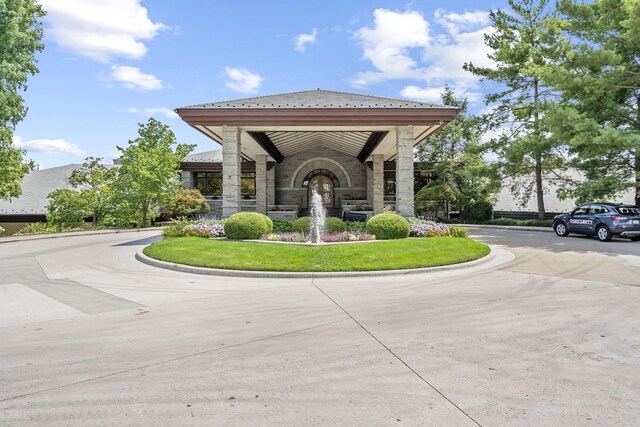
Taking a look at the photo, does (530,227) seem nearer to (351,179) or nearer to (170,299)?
(351,179)

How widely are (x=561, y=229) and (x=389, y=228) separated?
1183 cm

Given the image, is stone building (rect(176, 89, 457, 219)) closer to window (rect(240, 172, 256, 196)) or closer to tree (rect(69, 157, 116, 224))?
window (rect(240, 172, 256, 196))

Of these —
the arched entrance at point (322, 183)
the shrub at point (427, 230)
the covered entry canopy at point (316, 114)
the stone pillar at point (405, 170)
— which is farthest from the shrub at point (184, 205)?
the shrub at point (427, 230)

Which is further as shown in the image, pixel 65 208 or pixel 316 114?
pixel 65 208

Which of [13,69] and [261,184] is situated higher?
[13,69]

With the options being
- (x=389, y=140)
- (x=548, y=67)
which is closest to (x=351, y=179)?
(x=389, y=140)

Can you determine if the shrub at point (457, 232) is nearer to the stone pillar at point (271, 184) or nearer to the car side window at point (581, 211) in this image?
the car side window at point (581, 211)

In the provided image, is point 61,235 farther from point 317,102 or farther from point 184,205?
point 317,102

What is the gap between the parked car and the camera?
17219 mm

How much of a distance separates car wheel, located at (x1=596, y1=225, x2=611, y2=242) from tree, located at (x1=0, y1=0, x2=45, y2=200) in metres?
32.8

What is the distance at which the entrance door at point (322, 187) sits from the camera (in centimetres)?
3183

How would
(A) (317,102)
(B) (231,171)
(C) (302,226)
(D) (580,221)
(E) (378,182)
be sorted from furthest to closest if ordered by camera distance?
(E) (378,182)
(D) (580,221)
(A) (317,102)
(B) (231,171)
(C) (302,226)

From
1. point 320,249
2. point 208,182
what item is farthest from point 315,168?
point 320,249

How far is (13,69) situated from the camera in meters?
22.9
